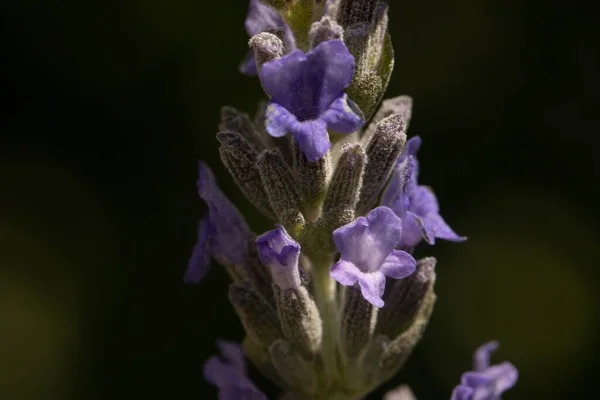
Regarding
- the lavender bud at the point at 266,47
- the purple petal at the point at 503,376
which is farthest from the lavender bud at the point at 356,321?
the lavender bud at the point at 266,47

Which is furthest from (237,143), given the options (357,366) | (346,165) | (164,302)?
(164,302)

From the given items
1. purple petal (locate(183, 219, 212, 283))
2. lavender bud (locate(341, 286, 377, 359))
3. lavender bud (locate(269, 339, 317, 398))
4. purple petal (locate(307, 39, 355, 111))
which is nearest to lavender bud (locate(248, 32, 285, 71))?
purple petal (locate(307, 39, 355, 111))

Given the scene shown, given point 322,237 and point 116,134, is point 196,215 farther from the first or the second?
point 322,237

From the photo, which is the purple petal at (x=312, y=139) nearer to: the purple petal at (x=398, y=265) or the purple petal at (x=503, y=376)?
the purple petal at (x=398, y=265)

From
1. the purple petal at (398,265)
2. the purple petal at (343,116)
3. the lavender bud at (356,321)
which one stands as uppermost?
the purple petal at (343,116)

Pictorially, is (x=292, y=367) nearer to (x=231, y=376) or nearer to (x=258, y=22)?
(x=231, y=376)

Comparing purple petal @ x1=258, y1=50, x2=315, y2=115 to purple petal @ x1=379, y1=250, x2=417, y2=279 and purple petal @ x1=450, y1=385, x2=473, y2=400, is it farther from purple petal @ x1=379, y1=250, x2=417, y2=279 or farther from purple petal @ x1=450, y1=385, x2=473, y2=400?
purple petal @ x1=450, y1=385, x2=473, y2=400
